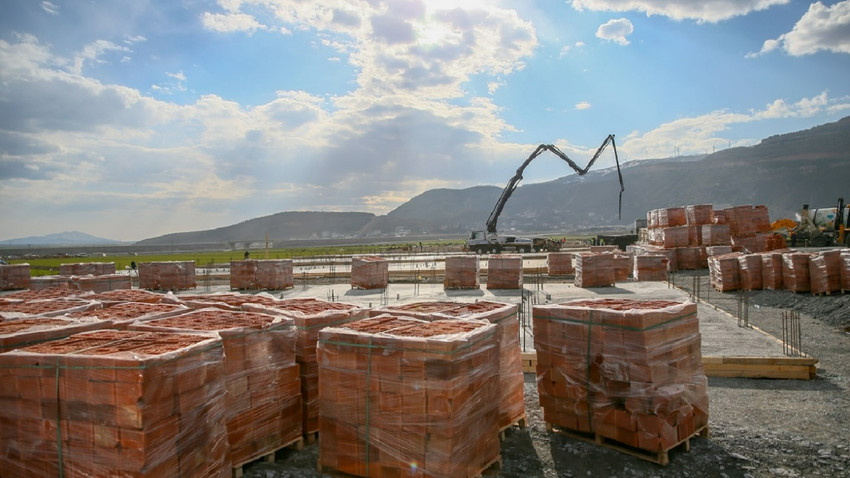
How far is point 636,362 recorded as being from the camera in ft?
18.6

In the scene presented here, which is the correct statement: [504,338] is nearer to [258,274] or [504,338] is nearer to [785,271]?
[785,271]

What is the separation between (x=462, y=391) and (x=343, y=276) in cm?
2551

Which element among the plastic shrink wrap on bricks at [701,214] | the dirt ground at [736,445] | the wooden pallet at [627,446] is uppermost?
the plastic shrink wrap on bricks at [701,214]

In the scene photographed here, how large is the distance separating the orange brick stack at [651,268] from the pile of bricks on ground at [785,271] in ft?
7.69

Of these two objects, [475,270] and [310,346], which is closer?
[310,346]

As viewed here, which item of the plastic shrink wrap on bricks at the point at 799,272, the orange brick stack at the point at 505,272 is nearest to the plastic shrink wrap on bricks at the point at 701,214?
the plastic shrink wrap on bricks at the point at 799,272

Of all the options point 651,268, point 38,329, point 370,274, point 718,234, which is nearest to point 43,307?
point 38,329

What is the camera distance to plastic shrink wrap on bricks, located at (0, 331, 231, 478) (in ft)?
13.1

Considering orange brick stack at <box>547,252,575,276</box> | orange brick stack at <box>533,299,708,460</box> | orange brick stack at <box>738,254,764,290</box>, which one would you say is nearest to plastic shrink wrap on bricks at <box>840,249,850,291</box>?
orange brick stack at <box>738,254,764,290</box>

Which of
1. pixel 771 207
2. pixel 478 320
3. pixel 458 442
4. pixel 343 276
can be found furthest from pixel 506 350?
pixel 771 207

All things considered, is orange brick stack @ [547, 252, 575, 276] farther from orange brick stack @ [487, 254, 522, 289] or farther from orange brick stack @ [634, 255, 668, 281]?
orange brick stack @ [487, 254, 522, 289]

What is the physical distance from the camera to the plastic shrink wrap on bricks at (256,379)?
17.5 ft

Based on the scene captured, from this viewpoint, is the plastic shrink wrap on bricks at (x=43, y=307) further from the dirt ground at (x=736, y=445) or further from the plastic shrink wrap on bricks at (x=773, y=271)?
the plastic shrink wrap on bricks at (x=773, y=271)

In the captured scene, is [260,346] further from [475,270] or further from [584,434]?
[475,270]
